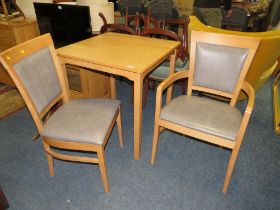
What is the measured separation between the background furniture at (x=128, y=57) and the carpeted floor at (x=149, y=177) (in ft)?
0.75

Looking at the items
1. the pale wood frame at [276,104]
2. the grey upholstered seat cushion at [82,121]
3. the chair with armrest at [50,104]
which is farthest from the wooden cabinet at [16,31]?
the pale wood frame at [276,104]

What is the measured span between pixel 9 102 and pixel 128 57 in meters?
1.71

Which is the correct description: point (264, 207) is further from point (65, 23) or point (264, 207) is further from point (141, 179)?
point (65, 23)

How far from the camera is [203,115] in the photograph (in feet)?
4.75

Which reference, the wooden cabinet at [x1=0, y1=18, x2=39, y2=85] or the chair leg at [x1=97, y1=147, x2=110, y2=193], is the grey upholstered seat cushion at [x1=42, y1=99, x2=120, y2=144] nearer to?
the chair leg at [x1=97, y1=147, x2=110, y2=193]

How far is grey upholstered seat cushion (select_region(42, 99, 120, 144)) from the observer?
4.22 feet

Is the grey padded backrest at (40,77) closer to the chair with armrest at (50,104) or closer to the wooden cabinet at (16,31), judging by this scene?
the chair with armrest at (50,104)

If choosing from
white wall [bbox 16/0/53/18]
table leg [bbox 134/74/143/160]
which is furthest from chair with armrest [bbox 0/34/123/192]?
white wall [bbox 16/0/53/18]

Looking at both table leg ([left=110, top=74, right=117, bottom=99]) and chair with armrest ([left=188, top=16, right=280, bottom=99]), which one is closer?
chair with armrest ([left=188, top=16, right=280, bottom=99])

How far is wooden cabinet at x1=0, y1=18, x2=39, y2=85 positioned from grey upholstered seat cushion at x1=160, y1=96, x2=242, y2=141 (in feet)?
6.25

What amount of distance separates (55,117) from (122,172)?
0.64 m

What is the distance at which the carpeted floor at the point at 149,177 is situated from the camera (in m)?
1.44

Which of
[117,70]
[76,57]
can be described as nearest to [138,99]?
[117,70]

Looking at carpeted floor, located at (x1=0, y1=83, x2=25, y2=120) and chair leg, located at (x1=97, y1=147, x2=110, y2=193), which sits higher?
chair leg, located at (x1=97, y1=147, x2=110, y2=193)
